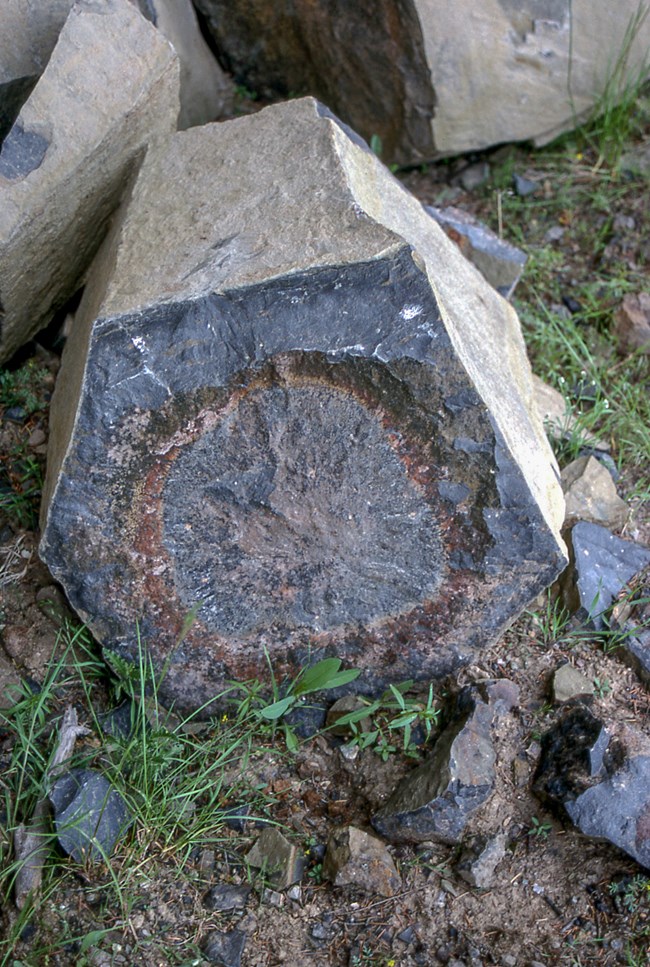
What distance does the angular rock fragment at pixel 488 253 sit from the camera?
10.5ft

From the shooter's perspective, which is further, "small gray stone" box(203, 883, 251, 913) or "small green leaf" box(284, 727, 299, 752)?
"small green leaf" box(284, 727, 299, 752)

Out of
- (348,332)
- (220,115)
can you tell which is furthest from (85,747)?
(220,115)

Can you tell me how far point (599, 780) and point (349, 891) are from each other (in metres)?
0.58

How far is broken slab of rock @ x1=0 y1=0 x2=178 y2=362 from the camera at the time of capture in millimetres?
2309

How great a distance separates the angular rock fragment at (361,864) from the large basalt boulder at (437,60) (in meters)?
2.40

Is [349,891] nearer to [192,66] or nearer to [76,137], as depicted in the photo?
[76,137]

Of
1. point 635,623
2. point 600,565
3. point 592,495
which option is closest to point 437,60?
point 592,495

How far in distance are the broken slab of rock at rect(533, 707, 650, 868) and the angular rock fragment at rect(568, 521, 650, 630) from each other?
0.34 meters

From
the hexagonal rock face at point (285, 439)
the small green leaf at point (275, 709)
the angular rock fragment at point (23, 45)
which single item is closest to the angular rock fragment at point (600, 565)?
the hexagonal rock face at point (285, 439)

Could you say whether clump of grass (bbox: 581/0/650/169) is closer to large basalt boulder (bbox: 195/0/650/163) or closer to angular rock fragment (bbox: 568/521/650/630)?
large basalt boulder (bbox: 195/0/650/163)

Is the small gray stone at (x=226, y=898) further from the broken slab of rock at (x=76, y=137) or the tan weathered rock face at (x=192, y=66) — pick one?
the tan weathered rock face at (x=192, y=66)

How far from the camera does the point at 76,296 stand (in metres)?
2.82

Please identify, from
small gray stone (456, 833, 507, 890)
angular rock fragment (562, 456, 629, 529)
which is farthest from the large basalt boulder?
small gray stone (456, 833, 507, 890)

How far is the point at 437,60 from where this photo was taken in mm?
3211
